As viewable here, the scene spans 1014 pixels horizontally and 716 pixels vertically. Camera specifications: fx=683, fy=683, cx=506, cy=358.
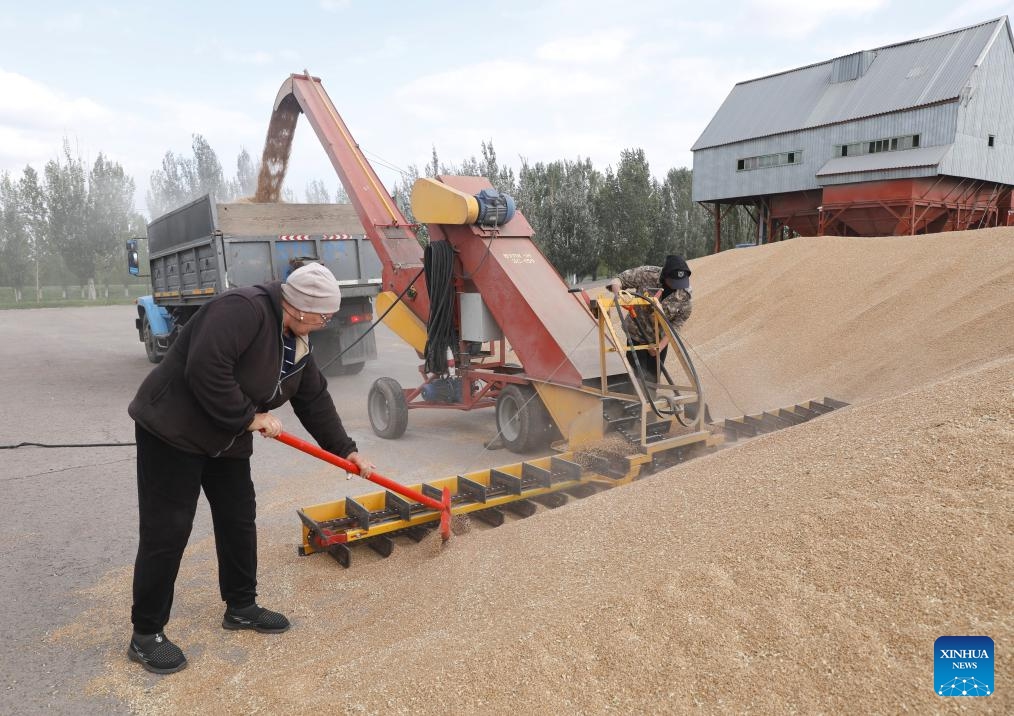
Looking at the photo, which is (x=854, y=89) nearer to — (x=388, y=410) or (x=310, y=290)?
(x=388, y=410)

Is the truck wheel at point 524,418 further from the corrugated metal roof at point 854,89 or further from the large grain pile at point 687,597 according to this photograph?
the corrugated metal roof at point 854,89

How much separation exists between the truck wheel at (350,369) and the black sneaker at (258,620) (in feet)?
24.1

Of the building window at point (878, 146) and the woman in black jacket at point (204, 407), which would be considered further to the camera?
the building window at point (878, 146)

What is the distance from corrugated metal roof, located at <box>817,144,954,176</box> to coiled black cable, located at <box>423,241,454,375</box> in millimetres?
18704

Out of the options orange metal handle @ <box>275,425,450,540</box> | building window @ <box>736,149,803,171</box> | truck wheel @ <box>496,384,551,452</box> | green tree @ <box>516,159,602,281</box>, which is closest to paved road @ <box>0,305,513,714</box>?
truck wheel @ <box>496,384,551,452</box>

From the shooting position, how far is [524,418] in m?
5.61

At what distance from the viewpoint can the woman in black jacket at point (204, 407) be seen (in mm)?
2666

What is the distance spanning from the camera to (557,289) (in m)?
5.84

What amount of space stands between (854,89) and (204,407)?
25312 mm

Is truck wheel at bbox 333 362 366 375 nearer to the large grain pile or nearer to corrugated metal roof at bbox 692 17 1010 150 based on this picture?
the large grain pile

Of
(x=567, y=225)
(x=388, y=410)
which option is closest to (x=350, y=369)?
(x=388, y=410)

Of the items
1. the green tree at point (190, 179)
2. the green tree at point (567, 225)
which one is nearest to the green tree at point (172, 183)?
the green tree at point (190, 179)

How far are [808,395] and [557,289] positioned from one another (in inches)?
112

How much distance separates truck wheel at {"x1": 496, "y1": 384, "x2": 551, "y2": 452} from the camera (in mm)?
5586
